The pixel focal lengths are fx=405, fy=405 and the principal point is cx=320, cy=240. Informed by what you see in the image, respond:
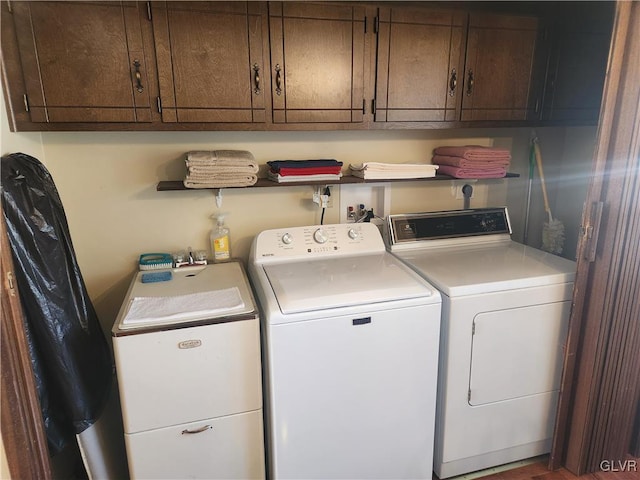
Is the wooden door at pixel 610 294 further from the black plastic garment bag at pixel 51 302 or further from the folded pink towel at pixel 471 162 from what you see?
the black plastic garment bag at pixel 51 302

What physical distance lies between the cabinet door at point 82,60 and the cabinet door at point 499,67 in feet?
5.02

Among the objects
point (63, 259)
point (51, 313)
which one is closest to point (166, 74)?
point (63, 259)

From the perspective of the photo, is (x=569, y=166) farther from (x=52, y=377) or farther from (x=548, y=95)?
(x=52, y=377)

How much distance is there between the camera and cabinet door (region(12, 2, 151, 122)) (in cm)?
153

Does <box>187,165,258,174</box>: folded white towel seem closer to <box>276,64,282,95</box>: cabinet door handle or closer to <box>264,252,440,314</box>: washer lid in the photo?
<box>276,64,282,95</box>: cabinet door handle

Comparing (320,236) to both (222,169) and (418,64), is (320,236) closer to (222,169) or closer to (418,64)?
(222,169)

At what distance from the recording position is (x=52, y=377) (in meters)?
1.47

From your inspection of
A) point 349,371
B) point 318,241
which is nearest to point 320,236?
point 318,241

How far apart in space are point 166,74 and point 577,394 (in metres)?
2.28

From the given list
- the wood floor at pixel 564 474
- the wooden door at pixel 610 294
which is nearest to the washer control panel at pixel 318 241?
the wooden door at pixel 610 294

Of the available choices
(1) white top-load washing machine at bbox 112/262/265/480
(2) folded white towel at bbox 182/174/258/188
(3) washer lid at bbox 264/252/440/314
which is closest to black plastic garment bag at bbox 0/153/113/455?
(1) white top-load washing machine at bbox 112/262/265/480

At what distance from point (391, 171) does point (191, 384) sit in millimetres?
1373

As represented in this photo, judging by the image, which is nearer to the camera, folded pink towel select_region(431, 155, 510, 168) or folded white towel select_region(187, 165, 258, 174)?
folded white towel select_region(187, 165, 258, 174)

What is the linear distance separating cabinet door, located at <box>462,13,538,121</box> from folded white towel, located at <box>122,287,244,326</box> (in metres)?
1.49
